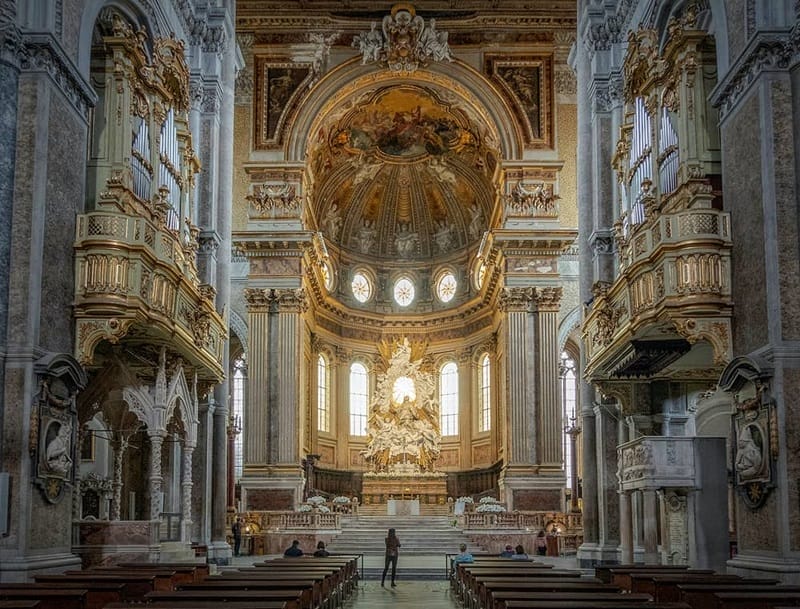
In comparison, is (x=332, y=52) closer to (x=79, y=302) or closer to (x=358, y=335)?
(x=358, y=335)

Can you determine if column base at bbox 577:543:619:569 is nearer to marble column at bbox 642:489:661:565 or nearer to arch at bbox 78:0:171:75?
marble column at bbox 642:489:661:565

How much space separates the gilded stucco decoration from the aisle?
19926mm

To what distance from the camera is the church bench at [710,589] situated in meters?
12.0

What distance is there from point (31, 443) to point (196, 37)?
13.7m

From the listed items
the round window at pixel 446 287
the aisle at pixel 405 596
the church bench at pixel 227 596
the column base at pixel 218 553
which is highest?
the round window at pixel 446 287

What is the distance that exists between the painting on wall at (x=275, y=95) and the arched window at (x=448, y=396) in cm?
1370

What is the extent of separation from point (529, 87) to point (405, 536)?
1627cm

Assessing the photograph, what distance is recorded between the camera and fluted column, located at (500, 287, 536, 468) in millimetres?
38969

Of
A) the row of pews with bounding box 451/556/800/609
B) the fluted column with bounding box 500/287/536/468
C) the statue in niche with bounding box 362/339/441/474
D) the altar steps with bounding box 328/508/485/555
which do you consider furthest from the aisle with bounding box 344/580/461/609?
the statue in niche with bounding box 362/339/441/474

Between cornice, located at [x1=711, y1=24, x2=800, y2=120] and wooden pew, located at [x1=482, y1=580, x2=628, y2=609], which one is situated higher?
cornice, located at [x1=711, y1=24, x2=800, y2=120]

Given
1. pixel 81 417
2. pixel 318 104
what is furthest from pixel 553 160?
pixel 81 417

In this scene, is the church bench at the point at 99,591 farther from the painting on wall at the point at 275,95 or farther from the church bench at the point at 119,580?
the painting on wall at the point at 275,95

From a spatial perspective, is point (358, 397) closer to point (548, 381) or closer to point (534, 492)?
point (548, 381)

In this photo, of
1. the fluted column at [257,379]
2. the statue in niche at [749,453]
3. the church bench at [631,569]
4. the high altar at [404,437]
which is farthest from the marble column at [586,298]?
the high altar at [404,437]
